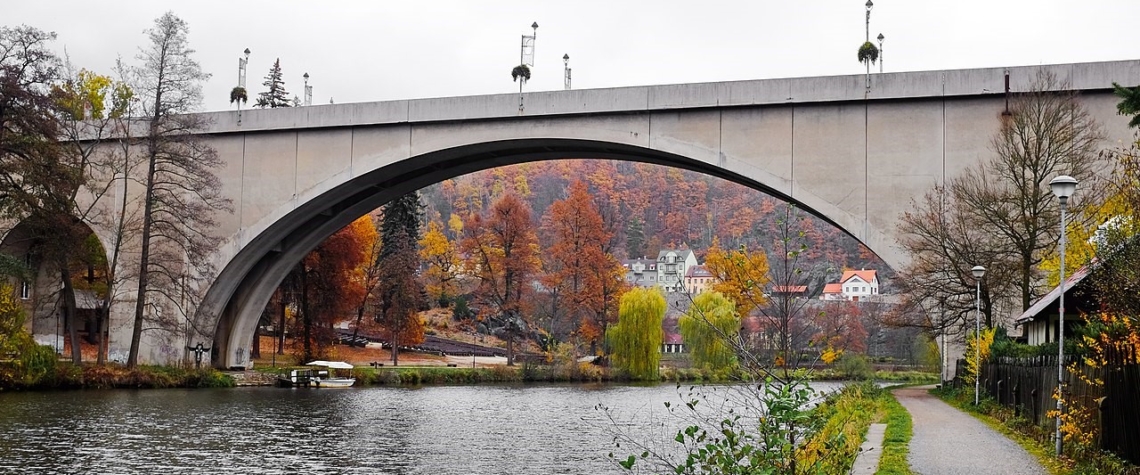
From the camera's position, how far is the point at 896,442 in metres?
13.5

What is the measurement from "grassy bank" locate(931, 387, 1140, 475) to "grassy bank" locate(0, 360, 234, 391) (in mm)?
20688

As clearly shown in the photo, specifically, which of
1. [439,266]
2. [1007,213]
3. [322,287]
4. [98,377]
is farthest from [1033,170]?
[439,266]

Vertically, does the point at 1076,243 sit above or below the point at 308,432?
above

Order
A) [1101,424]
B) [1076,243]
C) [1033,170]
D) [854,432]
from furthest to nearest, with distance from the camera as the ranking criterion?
1. [1033,170]
2. [1076,243]
3. [854,432]
4. [1101,424]

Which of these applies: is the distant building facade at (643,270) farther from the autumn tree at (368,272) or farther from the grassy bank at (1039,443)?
the grassy bank at (1039,443)

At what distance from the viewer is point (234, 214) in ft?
105

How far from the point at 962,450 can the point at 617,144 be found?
52.2ft

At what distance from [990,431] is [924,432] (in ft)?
3.18

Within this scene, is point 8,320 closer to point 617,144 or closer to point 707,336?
point 617,144

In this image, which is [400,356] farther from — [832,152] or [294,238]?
[832,152]

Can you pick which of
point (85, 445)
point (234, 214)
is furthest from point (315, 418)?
point (234, 214)

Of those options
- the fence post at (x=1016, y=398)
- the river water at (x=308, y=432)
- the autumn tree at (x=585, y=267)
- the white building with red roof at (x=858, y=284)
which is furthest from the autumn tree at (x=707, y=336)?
the white building with red roof at (x=858, y=284)

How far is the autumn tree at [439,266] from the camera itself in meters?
62.9

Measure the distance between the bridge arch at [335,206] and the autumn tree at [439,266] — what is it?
2653cm
